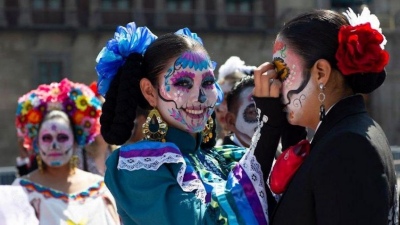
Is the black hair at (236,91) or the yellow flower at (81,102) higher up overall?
the black hair at (236,91)

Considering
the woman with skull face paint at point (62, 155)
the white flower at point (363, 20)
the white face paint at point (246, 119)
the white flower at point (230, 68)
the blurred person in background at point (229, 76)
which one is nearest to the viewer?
the white flower at point (363, 20)

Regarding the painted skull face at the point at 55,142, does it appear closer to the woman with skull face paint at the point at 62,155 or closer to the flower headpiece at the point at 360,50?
the woman with skull face paint at the point at 62,155

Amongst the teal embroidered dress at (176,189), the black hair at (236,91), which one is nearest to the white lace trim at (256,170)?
the teal embroidered dress at (176,189)

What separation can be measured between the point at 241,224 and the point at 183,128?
20.1 inches

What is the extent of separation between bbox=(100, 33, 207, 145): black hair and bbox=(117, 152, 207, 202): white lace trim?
25 cm

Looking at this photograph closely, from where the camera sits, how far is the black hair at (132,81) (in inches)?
151

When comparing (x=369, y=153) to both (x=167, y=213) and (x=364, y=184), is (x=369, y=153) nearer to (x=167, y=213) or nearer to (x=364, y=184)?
(x=364, y=184)

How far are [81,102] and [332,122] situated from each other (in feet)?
11.3

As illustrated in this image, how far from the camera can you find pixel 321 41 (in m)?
3.32

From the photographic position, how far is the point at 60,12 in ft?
89.9

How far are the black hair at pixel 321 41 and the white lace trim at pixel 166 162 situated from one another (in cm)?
61

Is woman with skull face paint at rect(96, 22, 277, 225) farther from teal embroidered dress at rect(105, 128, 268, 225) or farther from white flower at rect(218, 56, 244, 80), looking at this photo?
white flower at rect(218, 56, 244, 80)

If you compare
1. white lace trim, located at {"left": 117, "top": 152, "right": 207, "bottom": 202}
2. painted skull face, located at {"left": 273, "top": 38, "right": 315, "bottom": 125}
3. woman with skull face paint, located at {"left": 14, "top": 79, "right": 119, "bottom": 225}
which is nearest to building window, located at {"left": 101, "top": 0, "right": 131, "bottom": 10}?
woman with skull face paint, located at {"left": 14, "top": 79, "right": 119, "bottom": 225}

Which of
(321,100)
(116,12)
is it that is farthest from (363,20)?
(116,12)
